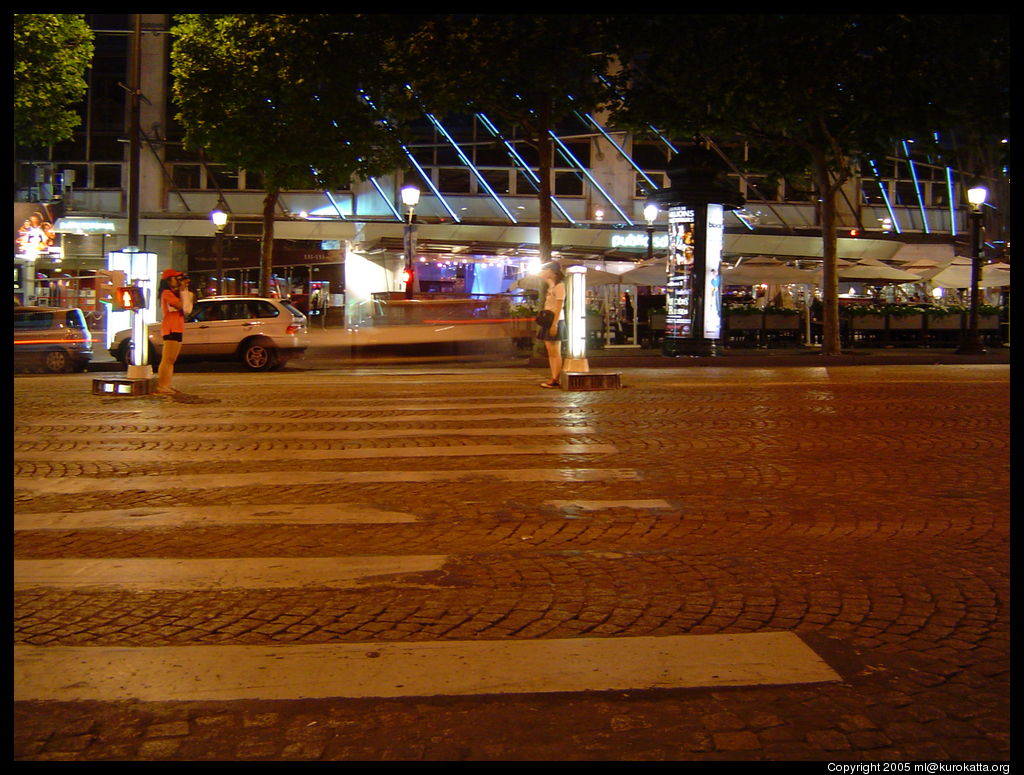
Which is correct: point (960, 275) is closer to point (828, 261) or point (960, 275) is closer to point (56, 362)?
point (828, 261)

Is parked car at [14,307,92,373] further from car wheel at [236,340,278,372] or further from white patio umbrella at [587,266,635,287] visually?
white patio umbrella at [587,266,635,287]

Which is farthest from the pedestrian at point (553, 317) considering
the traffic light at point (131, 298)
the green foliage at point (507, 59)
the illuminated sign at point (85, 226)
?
the illuminated sign at point (85, 226)

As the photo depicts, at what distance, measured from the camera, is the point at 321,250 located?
40.8 m

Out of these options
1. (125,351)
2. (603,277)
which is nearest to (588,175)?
(603,277)

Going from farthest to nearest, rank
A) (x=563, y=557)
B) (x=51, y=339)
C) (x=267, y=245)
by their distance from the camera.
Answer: (x=267, y=245), (x=51, y=339), (x=563, y=557)

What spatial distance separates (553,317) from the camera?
14.4 meters

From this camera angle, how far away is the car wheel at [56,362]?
2247 cm

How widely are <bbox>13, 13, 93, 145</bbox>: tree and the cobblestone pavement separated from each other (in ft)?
77.3

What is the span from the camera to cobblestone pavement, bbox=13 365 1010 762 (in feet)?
11.5

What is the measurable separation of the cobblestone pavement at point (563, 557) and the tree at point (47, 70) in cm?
2355

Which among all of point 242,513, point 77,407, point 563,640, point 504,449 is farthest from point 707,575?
point 77,407

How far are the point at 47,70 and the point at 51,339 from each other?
13898 millimetres

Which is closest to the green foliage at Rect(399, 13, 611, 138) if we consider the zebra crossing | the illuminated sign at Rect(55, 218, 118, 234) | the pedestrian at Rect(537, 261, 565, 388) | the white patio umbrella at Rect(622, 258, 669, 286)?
the white patio umbrella at Rect(622, 258, 669, 286)

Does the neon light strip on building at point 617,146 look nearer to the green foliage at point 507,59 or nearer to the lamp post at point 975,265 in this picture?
the green foliage at point 507,59
